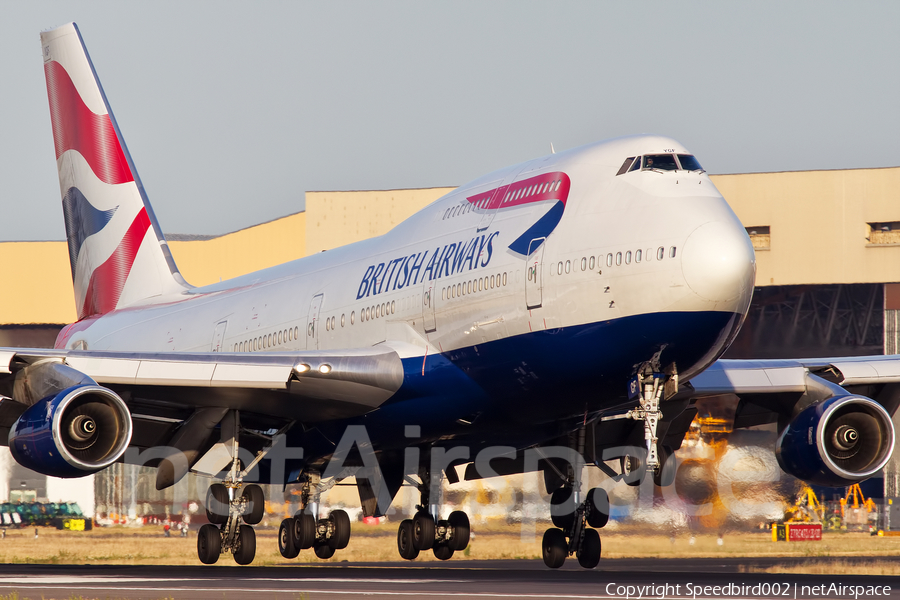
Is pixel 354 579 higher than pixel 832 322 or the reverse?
the reverse

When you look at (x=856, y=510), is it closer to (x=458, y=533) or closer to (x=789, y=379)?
(x=789, y=379)

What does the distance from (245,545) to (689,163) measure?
11709mm

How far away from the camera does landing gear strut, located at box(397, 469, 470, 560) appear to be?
25.3 m

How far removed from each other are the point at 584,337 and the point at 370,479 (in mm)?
9192

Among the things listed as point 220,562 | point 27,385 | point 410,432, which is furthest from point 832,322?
point 27,385

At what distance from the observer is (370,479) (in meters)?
25.5

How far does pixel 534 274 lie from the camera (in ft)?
61.0

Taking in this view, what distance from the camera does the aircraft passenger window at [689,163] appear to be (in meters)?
18.4

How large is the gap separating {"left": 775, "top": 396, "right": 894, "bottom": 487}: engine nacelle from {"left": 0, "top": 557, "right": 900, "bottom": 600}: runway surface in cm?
202

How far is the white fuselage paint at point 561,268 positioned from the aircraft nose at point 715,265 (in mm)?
14

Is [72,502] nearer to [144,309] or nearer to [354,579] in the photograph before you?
[144,309]

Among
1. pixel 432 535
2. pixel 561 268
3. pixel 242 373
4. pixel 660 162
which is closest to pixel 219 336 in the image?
pixel 242 373

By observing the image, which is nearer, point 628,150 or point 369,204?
point 628,150

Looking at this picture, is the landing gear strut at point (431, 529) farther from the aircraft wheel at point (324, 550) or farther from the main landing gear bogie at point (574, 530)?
the main landing gear bogie at point (574, 530)
